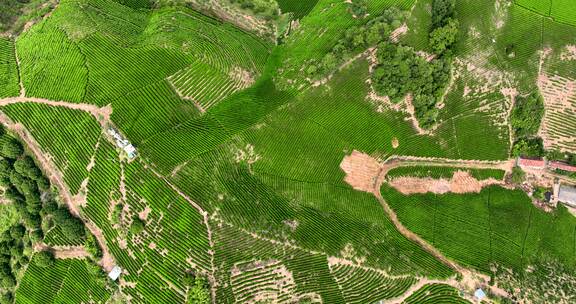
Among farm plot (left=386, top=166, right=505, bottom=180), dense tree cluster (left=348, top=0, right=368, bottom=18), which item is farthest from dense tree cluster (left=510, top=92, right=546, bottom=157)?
dense tree cluster (left=348, top=0, right=368, bottom=18)

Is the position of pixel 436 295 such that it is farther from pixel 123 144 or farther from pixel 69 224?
pixel 69 224

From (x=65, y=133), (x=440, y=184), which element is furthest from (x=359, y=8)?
(x=65, y=133)

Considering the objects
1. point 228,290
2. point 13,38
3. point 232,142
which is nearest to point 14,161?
point 13,38

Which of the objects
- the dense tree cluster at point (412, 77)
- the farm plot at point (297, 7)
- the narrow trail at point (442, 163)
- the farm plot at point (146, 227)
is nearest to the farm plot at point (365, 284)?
the narrow trail at point (442, 163)

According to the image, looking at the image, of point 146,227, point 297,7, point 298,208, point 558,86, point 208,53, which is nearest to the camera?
point 146,227

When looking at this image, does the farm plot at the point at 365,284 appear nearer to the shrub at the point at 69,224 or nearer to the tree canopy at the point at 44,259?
the shrub at the point at 69,224

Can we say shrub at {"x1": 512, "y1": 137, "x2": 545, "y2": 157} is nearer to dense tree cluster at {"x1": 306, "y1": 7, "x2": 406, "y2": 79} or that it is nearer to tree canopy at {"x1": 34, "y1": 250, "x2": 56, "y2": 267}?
dense tree cluster at {"x1": 306, "y1": 7, "x2": 406, "y2": 79}
